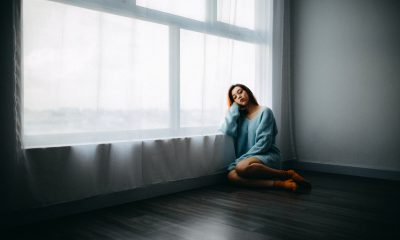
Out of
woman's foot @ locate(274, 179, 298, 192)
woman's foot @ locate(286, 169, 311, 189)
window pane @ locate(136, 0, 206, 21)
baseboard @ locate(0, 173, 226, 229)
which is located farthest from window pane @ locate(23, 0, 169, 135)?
woman's foot @ locate(286, 169, 311, 189)

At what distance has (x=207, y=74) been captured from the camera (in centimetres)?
276

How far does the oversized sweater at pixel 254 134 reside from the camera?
9.16 feet

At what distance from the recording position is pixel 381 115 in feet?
10.2

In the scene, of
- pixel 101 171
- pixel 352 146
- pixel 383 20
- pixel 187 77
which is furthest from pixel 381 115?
pixel 101 171

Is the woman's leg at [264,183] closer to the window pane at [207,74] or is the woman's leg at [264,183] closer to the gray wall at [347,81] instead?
the window pane at [207,74]

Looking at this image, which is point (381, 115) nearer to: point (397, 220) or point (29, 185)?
point (397, 220)

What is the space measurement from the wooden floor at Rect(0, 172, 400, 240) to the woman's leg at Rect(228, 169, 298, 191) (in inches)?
2.4

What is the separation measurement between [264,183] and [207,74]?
100 cm

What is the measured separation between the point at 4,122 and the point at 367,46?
306cm

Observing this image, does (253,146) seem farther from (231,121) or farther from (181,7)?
(181,7)

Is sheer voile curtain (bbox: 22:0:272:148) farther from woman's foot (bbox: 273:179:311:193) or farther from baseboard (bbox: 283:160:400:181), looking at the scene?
baseboard (bbox: 283:160:400:181)

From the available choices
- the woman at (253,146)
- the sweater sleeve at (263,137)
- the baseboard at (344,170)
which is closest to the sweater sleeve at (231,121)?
the woman at (253,146)

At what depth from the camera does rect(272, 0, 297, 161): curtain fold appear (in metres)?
3.48

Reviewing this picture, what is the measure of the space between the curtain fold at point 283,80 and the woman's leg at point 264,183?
0.90 meters
